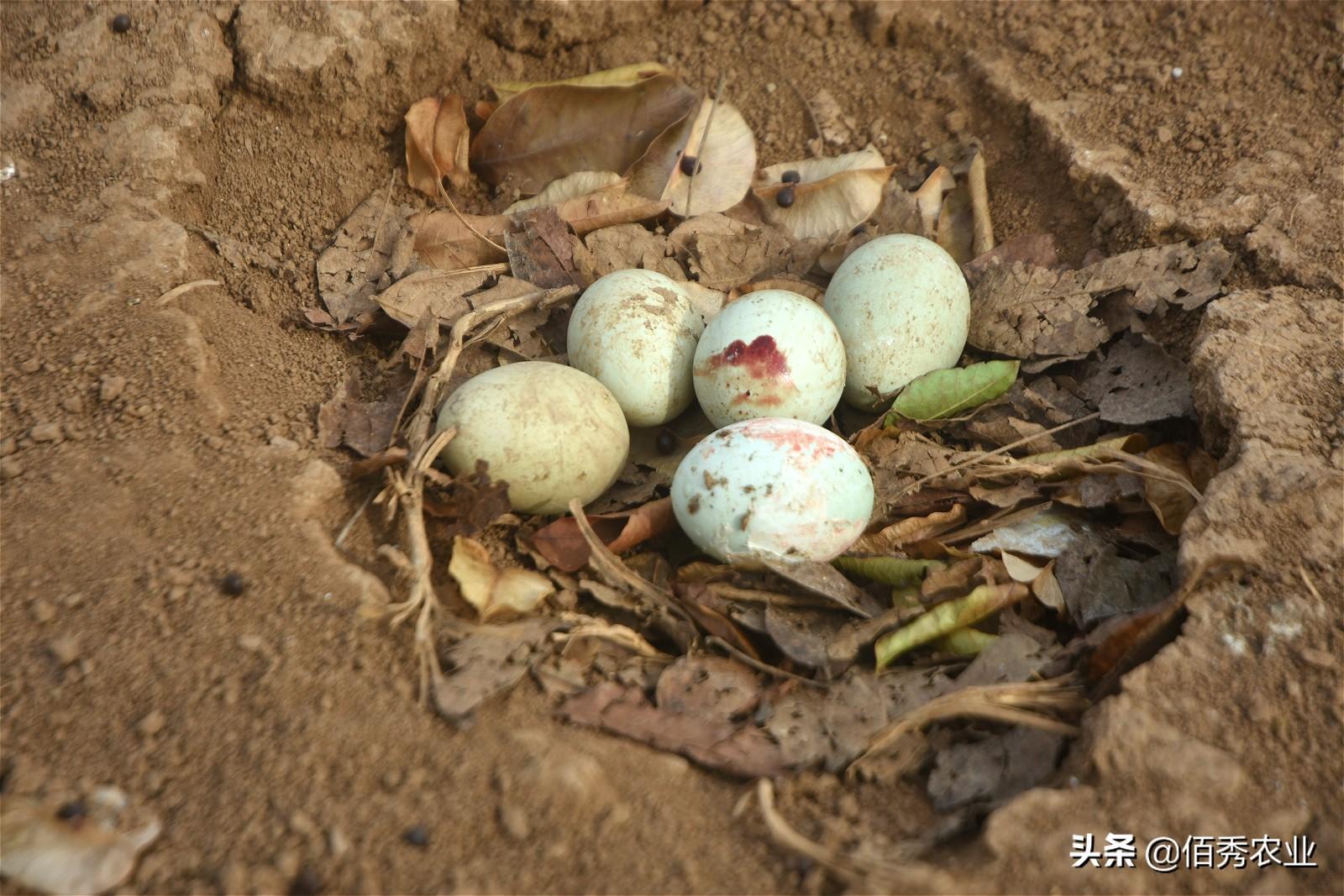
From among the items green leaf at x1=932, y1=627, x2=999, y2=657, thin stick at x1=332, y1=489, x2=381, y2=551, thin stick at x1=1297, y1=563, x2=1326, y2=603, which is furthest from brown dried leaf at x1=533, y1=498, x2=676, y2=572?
thin stick at x1=1297, y1=563, x2=1326, y2=603

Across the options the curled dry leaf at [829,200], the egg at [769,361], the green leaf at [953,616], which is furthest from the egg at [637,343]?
the green leaf at [953,616]

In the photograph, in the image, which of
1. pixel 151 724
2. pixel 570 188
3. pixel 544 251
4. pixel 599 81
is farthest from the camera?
pixel 599 81

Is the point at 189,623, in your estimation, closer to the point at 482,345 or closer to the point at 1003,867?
the point at 482,345

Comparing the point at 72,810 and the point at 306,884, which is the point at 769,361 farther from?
the point at 72,810

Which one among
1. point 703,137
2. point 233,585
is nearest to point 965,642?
point 233,585

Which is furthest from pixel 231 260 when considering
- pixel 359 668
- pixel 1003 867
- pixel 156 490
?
pixel 1003 867

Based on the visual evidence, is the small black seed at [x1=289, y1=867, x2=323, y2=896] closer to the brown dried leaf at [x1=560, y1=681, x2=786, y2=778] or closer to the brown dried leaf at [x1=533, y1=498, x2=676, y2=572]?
the brown dried leaf at [x1=560, y1=681, x2=786, y2=778]
